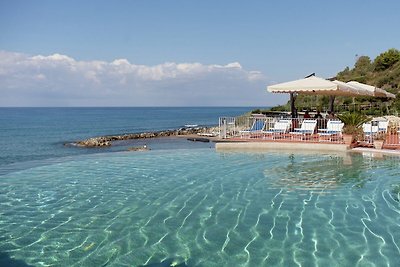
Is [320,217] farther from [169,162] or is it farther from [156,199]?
[169,162]

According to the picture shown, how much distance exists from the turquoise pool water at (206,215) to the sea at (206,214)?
0.02 meters

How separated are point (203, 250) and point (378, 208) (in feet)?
11.6

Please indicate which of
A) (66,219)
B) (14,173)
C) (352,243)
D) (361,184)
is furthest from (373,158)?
(14,173)

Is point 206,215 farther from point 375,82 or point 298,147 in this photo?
point 375,82

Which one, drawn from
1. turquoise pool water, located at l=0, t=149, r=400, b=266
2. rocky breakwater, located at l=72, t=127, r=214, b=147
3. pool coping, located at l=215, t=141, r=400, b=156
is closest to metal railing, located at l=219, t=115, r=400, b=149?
pool coping, located at l=215, t=141, r=400, b=156

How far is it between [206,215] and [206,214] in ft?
0.19

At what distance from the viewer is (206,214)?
657 cm

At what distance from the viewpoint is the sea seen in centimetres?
491

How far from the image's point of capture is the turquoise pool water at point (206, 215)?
16.1ft

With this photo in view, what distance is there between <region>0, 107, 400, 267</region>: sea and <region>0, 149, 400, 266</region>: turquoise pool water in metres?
0.02

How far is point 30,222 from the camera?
20.9 ft

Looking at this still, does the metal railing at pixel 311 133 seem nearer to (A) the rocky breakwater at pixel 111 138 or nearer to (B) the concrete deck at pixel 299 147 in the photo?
(B) the concrete deck at pixel 299 147

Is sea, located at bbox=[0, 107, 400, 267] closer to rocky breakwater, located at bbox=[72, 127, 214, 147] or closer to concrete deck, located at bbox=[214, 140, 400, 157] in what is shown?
concrete deck, located at bbox=[214, 140, 400, 157]

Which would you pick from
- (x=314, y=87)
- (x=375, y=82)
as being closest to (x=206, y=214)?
(x=314, y=87)
